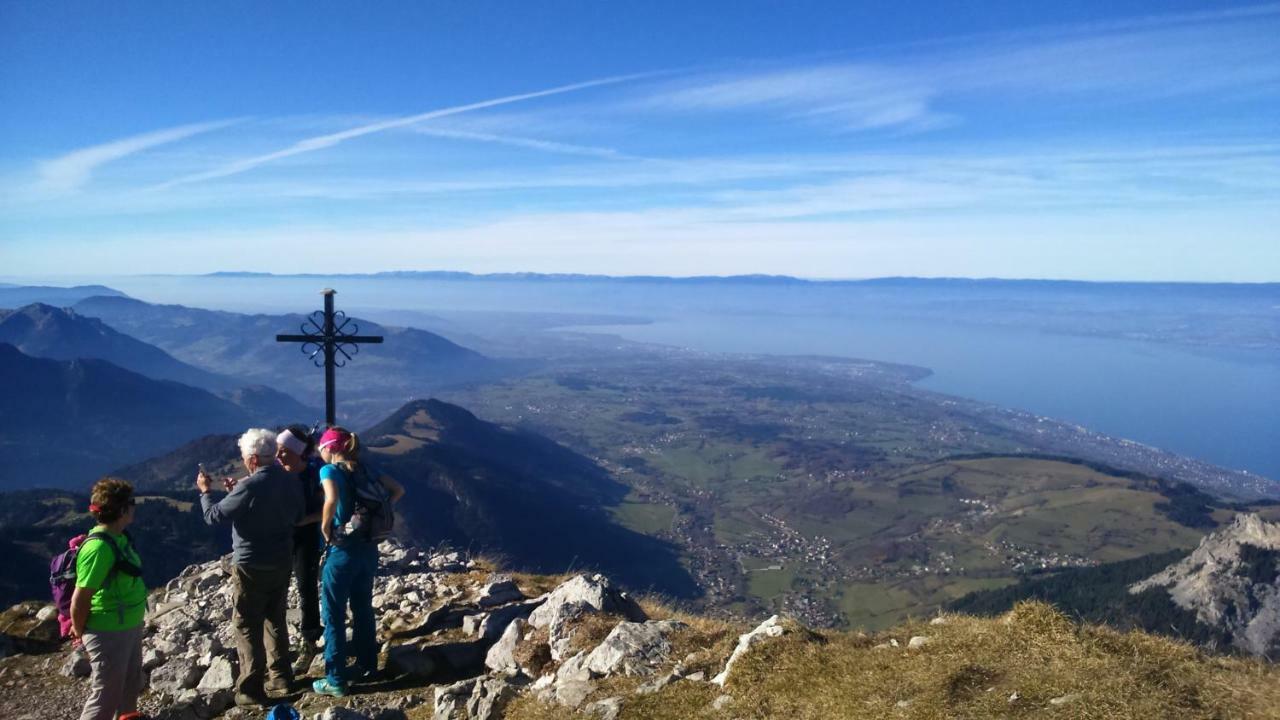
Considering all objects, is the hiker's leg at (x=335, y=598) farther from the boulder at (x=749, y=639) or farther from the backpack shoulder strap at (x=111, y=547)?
the boulder at (x=749, y=639)

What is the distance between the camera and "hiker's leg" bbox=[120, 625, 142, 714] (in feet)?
21.4

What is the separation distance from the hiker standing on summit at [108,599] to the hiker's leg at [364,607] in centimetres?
200

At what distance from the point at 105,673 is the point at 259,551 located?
162 centimetres

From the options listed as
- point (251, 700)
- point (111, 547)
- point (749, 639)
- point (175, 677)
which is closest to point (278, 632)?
point (251, 700)

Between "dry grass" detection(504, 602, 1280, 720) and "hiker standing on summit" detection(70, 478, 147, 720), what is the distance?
3.76m

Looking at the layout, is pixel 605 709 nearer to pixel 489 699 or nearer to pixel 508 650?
pixel 489 699

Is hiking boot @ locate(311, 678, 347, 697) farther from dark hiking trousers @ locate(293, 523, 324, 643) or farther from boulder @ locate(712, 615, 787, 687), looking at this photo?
boulder @ locate(712, 615, 787, 687)

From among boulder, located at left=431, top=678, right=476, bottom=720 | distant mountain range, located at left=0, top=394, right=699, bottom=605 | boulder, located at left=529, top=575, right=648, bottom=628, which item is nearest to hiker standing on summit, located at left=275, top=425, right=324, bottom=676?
boulder, located at left=431, top=678, right=476, bottom=720

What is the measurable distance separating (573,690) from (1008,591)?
300 ft

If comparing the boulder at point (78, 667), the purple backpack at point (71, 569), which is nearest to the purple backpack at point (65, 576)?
the purple backpack at point (71, 569)

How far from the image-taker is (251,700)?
7652 mm

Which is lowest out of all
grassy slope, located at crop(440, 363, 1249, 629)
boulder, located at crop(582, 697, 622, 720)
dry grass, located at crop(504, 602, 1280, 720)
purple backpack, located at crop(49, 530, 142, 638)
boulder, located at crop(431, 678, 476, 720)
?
grassy slope, located at crop(440, 363, 1249, 629)

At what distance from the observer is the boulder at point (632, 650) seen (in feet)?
23.3

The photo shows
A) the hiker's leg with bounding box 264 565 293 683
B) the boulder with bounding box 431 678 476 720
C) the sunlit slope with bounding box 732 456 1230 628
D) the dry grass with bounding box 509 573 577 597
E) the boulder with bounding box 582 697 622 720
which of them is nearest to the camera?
the boulder with bounding box 582 697 622 720
